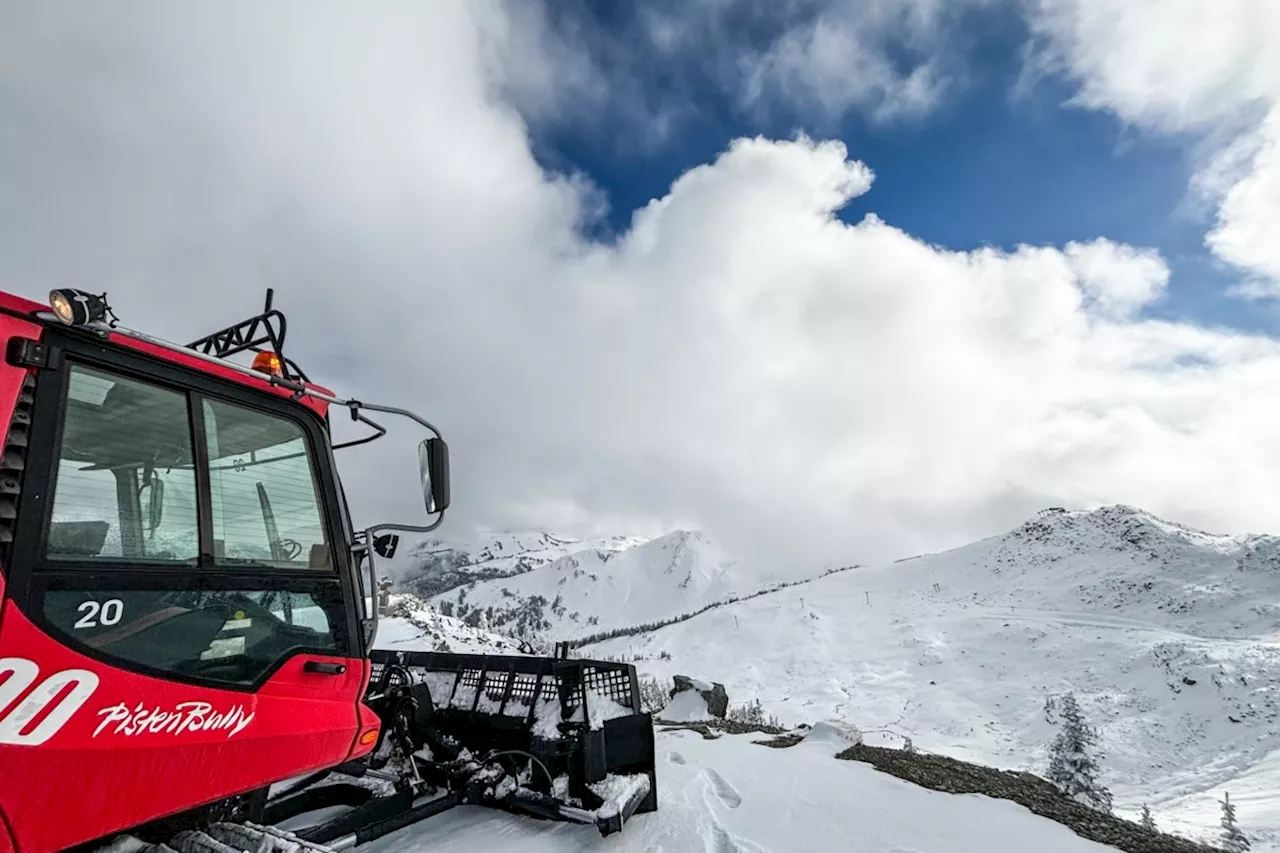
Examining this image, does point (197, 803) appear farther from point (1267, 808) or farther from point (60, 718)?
point (1267, 808)

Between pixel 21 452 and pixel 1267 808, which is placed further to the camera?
pixel 1267 808

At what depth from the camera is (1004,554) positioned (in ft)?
398

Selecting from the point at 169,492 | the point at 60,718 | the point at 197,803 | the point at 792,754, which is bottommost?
the point at 792,754

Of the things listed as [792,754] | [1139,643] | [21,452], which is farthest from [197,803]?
[1139,643]

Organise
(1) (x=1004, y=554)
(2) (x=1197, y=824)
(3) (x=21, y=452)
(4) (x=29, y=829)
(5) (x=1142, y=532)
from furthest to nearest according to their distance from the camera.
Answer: (1) (x=1004, y=554)
(5) (x=1142, y=532)
(2) (x=1197, y=824)
(3) (x=21, y=452)
(4) (x=29, y=829)

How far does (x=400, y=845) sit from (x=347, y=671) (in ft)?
6.40

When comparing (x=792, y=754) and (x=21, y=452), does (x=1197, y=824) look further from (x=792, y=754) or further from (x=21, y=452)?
(x=21, y=452)

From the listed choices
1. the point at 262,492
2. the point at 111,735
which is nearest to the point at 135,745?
the point at 111,735

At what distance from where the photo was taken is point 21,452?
2240 millimetres

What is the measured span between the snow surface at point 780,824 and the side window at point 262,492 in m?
2.49

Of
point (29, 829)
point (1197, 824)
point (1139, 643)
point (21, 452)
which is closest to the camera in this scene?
point (29, 829)

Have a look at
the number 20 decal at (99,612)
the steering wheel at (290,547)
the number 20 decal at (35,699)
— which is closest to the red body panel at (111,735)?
the number 20 decal at (35,699)

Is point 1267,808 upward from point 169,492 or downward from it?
downward

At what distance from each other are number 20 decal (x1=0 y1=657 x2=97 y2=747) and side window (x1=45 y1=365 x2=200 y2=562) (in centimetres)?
42
